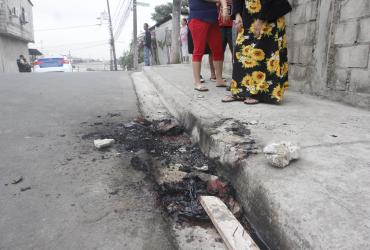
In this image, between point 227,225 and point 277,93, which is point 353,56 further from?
point 227,225

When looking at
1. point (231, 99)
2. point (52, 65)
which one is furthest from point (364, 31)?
point (52, 65)

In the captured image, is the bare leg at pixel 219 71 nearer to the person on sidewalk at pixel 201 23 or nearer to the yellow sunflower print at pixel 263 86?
the person on sidewalk at pixel 201 23

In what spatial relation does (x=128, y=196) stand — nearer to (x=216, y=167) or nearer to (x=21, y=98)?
(x=216, y=167)

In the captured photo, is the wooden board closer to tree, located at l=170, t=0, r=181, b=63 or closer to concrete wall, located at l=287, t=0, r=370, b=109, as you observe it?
concrete wall, located at l=287, t=0, r=370, b=109

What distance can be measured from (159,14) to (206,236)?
1167 inches

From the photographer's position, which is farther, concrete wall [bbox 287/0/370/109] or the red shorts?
the red shorts

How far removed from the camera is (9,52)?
82.0 feet

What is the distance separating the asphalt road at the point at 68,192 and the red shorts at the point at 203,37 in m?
1.22

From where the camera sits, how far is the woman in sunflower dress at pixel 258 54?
3004 mm

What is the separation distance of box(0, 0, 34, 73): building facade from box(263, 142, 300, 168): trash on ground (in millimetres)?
25540

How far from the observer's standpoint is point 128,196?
1.78 m

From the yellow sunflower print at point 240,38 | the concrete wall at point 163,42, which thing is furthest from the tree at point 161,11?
the yellow sunflower print at point 240,38

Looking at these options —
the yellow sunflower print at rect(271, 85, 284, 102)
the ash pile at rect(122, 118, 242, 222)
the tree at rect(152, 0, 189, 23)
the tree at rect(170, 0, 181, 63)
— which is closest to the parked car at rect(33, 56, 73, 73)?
the tree at rect(170, 0, 181, 63)

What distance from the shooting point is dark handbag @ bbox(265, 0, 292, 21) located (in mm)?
2863
